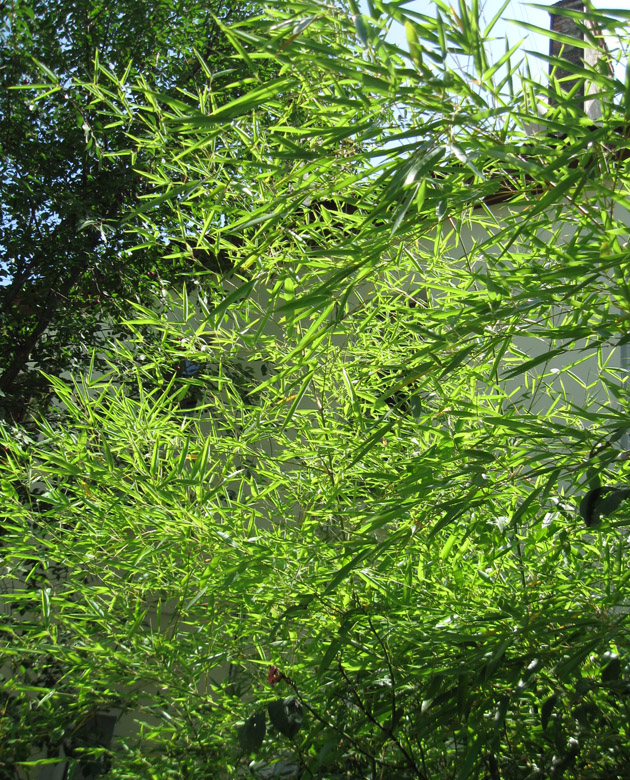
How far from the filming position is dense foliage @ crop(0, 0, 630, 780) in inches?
53.8

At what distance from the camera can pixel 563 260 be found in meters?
1.55

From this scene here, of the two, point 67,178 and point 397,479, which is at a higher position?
point 67,178

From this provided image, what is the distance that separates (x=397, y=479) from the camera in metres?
1.80

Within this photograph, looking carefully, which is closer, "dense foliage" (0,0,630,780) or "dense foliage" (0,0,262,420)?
"dense foliage" (0,0,630,780)

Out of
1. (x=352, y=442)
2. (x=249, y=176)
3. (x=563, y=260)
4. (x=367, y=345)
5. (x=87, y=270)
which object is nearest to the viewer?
(x=563, y=260)

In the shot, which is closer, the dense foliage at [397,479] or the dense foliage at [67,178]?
the dense foliage at [397,479]

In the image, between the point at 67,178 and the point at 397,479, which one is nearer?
the point at 397,479

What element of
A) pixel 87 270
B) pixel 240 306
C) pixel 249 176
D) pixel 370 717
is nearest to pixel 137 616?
pixel 370 717

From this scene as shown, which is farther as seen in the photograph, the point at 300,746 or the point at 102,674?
the point at 102,674

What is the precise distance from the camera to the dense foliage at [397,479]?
137cm

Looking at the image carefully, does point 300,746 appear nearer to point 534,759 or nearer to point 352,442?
point 534,759

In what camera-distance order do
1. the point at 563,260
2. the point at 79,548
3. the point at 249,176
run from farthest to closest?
the point at 79,548 < the point at 249,176 < the point at 563,260

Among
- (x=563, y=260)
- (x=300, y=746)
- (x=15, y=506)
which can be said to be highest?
(x=563, y=260)

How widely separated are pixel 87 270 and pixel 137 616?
2.96m
